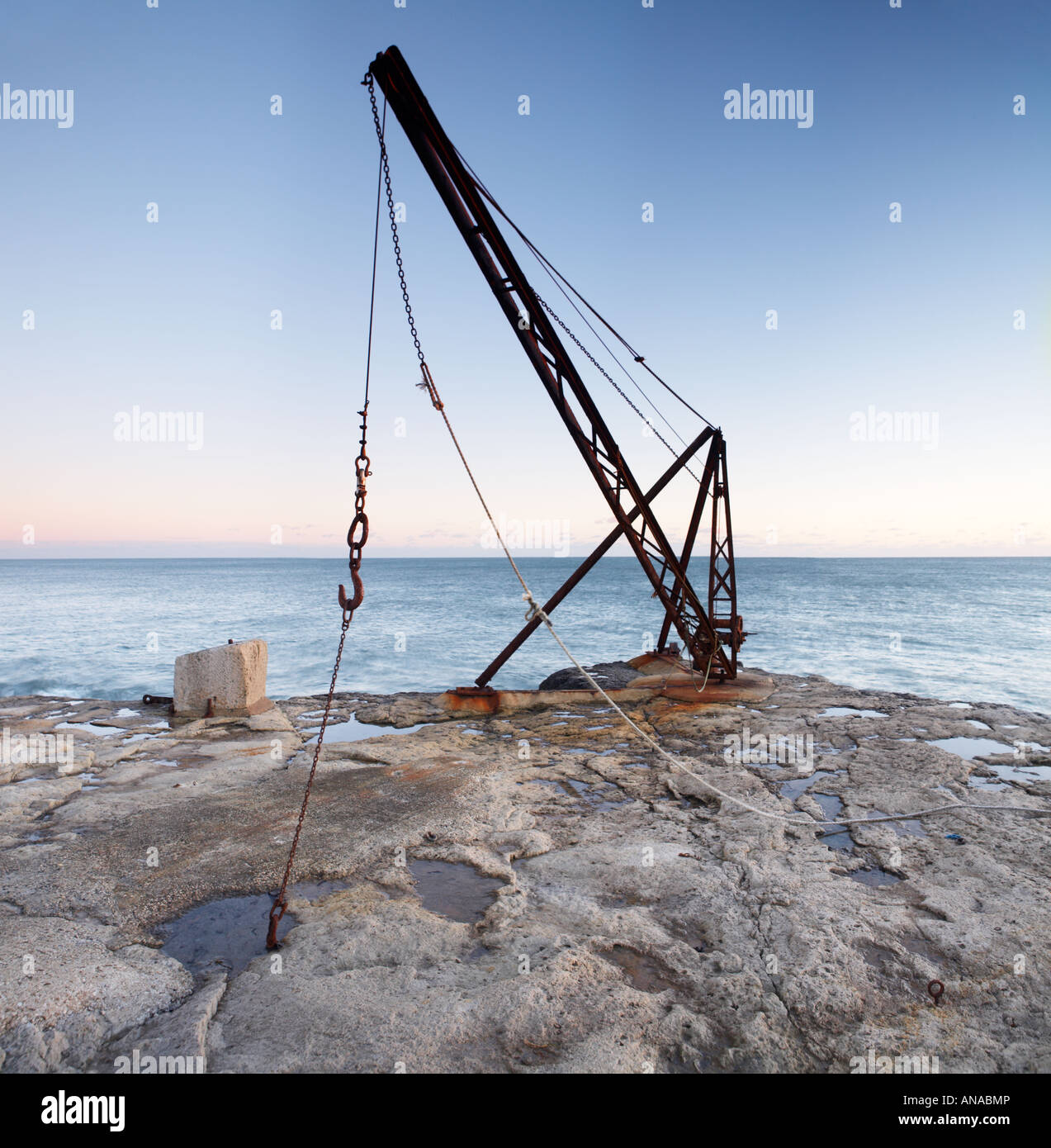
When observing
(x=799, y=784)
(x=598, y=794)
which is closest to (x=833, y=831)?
A: (x=799, y=784)

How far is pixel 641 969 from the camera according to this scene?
11.4 ft

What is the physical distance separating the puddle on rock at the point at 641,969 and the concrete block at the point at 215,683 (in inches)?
289

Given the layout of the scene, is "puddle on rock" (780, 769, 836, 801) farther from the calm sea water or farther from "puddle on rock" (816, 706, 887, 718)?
the calm sea water

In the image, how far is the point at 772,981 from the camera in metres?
3.36

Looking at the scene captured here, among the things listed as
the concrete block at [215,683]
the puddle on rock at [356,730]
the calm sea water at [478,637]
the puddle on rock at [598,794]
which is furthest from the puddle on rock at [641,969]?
the calm sea water at [478,637]

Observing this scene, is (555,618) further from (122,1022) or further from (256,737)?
(122,1022)

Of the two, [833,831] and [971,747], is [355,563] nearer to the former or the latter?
[833,831]

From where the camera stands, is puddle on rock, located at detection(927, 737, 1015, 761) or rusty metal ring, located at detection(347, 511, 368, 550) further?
puddle on rock, located at detection(927, 737, 1015, 761)

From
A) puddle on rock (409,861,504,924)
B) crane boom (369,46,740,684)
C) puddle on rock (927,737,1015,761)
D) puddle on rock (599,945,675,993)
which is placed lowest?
puddle on rock (927,737,1015,761)

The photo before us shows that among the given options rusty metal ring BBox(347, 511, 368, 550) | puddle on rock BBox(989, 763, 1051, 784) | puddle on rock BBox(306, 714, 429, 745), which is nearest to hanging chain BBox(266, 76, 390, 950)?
rusty metal ring BBox(347, 511, 368, 550)

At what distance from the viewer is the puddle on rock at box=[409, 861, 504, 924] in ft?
13.5

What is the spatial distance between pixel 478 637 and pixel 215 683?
941 inches

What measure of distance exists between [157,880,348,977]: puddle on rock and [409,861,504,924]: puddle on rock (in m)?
0.59

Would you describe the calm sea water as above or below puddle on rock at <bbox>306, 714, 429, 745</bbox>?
below
